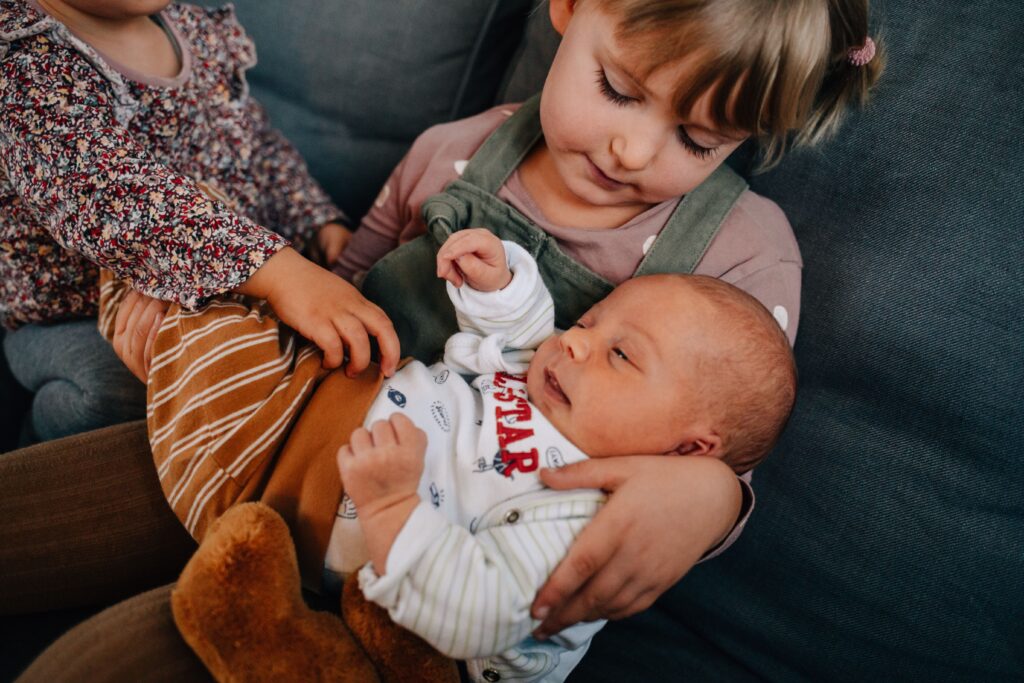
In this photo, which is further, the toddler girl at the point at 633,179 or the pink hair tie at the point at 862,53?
the pink hair tie at the point at 862,53

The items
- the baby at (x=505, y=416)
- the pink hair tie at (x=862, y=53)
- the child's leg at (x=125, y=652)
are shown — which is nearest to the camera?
the child's leg at (x=125, y=652)

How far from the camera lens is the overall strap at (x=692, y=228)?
91 centimetres

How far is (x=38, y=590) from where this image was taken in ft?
2.67

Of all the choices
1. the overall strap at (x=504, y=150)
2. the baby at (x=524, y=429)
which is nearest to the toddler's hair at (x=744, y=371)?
the baby at (x=524, y=429)

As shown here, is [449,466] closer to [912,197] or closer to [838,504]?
[838,504]

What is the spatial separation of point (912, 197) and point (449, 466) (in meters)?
0.68

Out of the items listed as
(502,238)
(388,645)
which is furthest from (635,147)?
(388,645)

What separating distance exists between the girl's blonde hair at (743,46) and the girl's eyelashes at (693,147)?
0.15 ft

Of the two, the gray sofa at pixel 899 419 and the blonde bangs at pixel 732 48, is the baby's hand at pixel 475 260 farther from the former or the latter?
the gray sofa at pixel 899 419

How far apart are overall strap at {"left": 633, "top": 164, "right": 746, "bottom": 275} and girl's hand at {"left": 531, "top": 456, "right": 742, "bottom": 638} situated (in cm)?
28

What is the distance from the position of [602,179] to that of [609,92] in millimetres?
115

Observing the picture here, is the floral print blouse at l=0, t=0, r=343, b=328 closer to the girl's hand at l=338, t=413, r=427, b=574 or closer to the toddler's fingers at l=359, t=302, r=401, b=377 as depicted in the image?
the toddler's fingers at l=359, t=302, r=401, b=377

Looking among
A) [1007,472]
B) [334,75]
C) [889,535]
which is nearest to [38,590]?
[334,75]

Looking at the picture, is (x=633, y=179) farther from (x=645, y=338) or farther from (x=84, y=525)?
(x=84, y=525)
